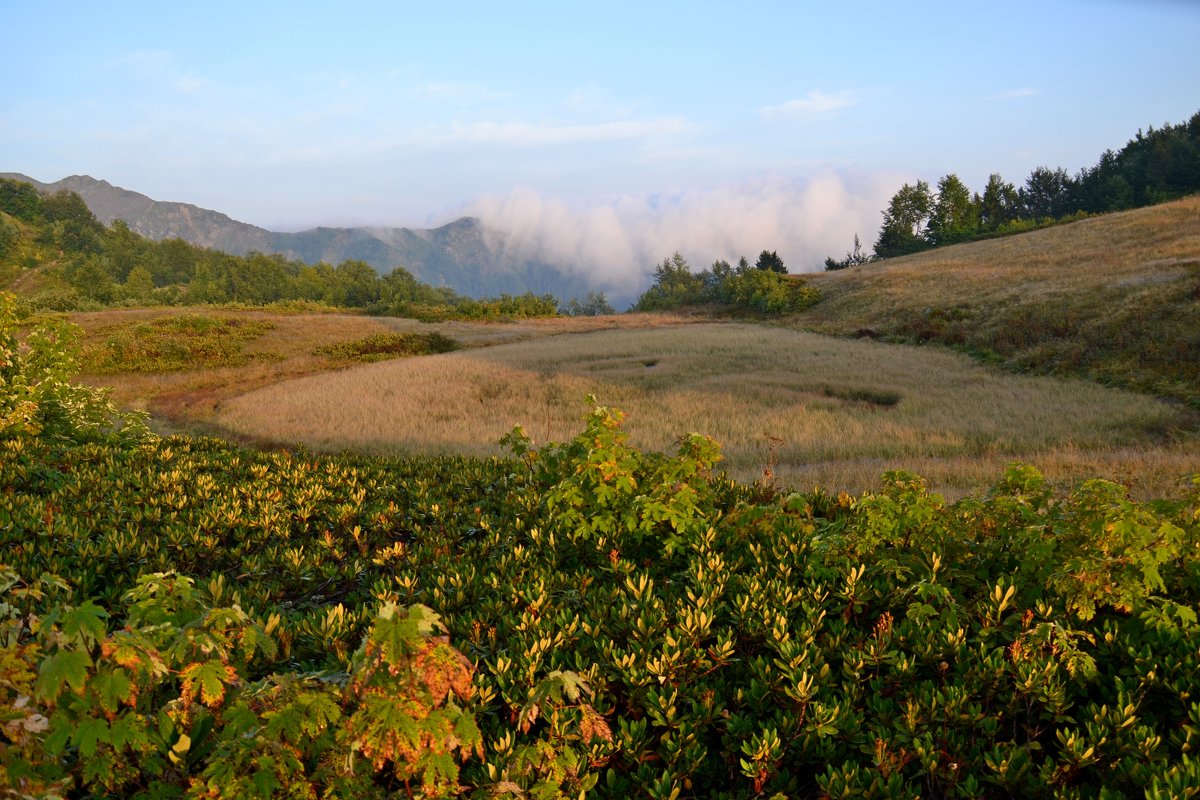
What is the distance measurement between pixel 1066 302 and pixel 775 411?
22986 mm

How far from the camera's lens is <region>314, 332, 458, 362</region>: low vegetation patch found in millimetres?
38531

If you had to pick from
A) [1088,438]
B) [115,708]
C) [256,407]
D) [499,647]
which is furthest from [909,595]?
[256,407]

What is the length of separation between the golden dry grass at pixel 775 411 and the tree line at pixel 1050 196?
6316 centimetres

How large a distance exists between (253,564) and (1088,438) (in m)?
15.5

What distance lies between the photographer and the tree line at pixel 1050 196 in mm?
73250

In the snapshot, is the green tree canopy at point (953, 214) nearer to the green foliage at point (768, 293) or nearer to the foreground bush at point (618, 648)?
the green foliage at point (768, 293)

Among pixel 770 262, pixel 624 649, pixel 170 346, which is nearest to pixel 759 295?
pixel 770 262

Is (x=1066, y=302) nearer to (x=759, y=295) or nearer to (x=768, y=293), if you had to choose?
(x=768, y=293)

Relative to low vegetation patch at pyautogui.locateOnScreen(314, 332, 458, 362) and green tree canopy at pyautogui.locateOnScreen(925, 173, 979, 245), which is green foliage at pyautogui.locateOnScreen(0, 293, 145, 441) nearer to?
low vegetation patch at pyautogui.locateOnScreen(314, 332, 458, 362)

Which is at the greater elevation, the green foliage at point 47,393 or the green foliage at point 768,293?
the green foliage at point 768,293

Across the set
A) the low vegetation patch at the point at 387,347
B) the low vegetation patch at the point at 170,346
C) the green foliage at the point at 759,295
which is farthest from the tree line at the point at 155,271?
the low vegetation patch at the point at 170,346

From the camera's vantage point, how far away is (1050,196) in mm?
93562

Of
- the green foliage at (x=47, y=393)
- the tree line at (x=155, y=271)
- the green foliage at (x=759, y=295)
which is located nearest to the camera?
the green foliage at (x=47, y=393)

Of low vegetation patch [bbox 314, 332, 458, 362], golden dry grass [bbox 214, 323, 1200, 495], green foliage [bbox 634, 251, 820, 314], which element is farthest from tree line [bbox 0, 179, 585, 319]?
golden dry grass [bbox 214, 323, 1200, 495]
